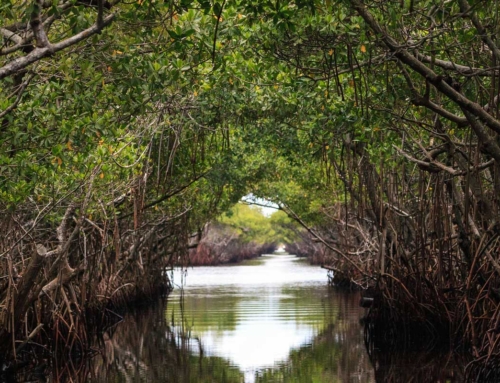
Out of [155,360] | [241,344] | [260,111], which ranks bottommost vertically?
[155,360]

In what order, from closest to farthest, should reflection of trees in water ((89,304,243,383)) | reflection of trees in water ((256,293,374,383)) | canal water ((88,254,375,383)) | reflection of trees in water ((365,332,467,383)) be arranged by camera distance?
reflection of trees in water ((365,332,467,383))
reflection of trees in water ((256,293,374,383))
reflection of trees in water ((89,304,243,383))
canal water ((88,254,375,383))

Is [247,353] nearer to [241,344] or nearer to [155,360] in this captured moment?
[241,344]

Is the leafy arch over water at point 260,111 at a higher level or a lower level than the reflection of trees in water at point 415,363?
higher

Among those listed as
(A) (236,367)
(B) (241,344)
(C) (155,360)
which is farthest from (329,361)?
(C) (155,360)

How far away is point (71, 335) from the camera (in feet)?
39.6

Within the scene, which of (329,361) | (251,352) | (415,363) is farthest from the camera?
(251,352)

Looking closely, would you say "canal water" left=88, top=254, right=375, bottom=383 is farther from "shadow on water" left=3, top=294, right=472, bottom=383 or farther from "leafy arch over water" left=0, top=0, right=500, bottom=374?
"leafy arch over water" left=0, top=0, right=500, bottom=374

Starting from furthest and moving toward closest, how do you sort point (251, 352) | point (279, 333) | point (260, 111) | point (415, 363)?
point (279, 333)
point (260, 111)
point (251, 352)
point (415, 363)

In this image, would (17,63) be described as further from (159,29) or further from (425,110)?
(425,110)

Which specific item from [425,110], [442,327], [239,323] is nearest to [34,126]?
[425,110]

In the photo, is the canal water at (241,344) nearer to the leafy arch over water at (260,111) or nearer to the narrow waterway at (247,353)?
the narrow waterway at (247,353)

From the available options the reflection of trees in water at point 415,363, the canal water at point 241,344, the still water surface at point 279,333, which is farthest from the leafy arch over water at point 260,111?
the still water surface at point 279,333

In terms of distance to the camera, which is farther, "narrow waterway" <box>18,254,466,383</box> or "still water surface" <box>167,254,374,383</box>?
"still water surface" <box>167,254,374,383</box>

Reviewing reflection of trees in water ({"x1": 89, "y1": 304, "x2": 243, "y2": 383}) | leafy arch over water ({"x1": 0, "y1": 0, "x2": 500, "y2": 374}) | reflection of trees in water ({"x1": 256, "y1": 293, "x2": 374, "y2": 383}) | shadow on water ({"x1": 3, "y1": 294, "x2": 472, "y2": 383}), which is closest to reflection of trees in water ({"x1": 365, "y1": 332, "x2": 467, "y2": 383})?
shadow on water ({"x1": 3, "y1": 294, "x2": 472, "y2": 383})
